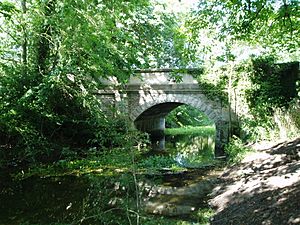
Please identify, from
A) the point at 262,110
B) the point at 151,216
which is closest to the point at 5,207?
the point at 151,216

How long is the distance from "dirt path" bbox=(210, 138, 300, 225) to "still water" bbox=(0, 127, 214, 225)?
1.32 m

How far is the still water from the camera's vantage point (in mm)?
4832

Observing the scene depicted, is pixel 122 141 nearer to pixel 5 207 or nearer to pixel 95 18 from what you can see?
pixel 5 207

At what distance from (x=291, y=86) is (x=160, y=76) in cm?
472

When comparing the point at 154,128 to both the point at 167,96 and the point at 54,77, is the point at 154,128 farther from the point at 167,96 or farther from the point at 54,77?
the point at 54,77

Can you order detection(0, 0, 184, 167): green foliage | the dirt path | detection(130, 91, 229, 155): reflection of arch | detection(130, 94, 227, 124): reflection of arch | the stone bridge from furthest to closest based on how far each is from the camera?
1. detection(130, 94, 227, 124): reflection of arch
2. the stone bridge
3. detection(130, 91, 229, 155): reflection of arch
4. detection(0, 0, 184, 167): green foliage
5. the dirt path

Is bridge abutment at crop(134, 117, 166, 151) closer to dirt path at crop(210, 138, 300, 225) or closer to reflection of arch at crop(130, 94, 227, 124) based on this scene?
reflection of arch at crop(130, 94, 227, 124)

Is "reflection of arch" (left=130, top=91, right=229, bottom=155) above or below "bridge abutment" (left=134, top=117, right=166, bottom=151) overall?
above

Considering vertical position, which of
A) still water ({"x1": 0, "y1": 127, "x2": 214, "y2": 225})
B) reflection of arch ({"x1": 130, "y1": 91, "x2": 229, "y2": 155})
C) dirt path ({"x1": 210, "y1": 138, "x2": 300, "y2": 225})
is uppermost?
reflection of arch ({"x1": 130, "y1": 91, "x2": 229, "y2": 155})

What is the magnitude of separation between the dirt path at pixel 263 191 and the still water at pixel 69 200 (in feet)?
4.33

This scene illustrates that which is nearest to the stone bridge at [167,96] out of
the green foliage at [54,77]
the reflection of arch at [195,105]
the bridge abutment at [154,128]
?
the reflection of arch at [195,105]

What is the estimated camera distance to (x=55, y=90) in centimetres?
884

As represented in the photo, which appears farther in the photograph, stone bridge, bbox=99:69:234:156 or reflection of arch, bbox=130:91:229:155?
stone bridge, bbox=99:69:234:156

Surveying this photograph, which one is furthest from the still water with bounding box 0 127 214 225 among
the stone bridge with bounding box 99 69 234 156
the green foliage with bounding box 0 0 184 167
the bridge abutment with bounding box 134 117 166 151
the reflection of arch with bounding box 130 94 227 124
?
the bridge abutment with bounding box 134 117 166 151
